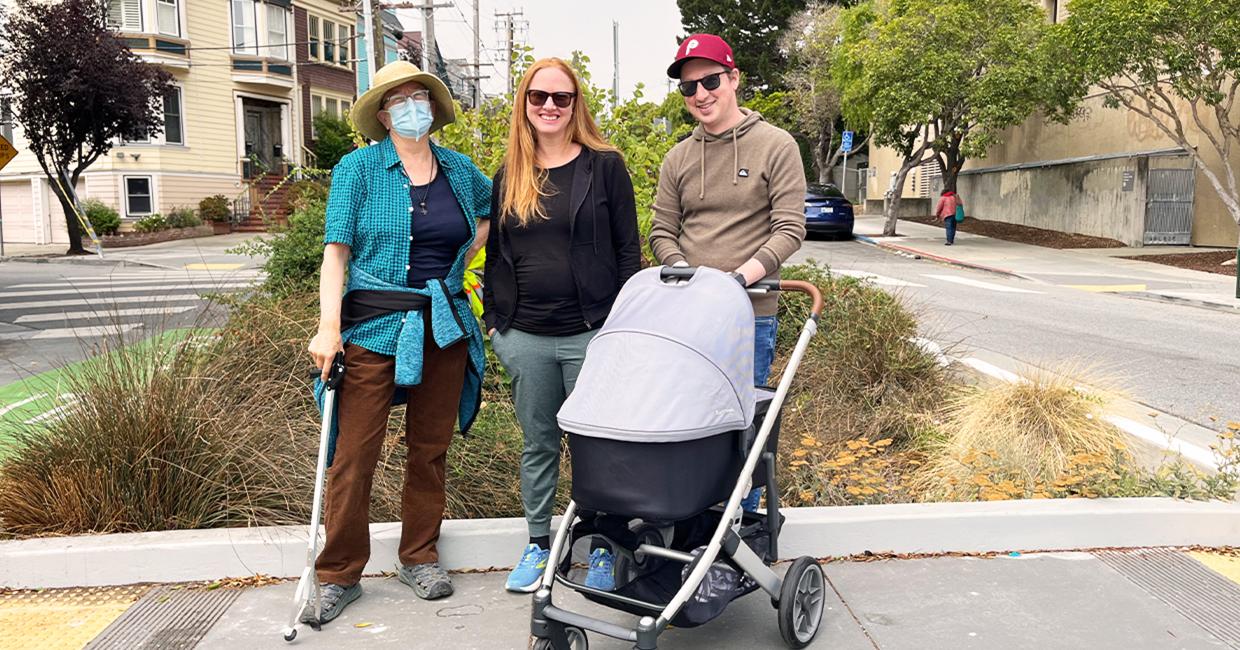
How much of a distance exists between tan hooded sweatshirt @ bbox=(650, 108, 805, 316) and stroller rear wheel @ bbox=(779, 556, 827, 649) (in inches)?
40.1

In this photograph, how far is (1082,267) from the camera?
20250 millimetres

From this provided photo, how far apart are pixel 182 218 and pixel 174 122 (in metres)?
3.74

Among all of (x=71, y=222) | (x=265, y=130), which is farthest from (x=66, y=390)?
(x=265, y=130)

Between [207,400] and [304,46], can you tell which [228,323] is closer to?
[207,400]

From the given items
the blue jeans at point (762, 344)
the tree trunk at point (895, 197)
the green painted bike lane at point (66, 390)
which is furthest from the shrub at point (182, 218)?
the blue jeans at point (762, 344)

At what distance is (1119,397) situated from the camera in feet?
19.5

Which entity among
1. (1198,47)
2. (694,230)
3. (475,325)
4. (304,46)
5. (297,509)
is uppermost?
(304,46)

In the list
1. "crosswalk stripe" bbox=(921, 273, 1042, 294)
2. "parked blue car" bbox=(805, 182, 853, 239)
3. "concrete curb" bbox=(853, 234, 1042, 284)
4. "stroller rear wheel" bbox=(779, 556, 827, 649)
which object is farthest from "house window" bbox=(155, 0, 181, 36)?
"stroller rear wheel" bbox=(779, 556, 827, 649)

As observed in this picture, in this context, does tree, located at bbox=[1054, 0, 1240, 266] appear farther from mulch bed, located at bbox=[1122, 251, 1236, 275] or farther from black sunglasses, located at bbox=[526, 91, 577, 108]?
black sunglasses, located at bbox=[526, 91, 577, 108]

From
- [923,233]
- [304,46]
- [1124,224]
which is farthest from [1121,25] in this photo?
[304,46]

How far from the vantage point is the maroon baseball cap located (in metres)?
3.75

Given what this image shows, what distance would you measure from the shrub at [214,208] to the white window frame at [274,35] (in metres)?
6.38

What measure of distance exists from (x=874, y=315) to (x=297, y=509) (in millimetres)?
4149

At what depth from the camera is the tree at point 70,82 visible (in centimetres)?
2517
